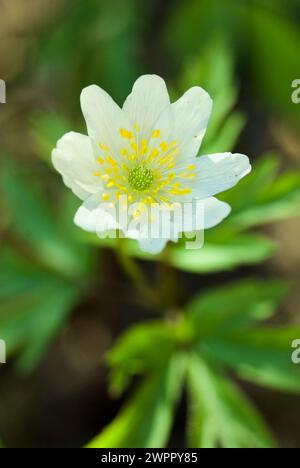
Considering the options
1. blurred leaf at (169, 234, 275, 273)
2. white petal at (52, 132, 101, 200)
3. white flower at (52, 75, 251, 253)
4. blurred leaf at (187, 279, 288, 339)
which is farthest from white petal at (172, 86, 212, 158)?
blurred leaf at (187, 279, 288, 339)

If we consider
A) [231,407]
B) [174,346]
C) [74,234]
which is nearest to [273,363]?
[231,407]

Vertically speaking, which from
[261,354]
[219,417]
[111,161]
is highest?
[111,161]

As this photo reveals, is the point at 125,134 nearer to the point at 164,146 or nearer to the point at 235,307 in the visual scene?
the point at 164,146

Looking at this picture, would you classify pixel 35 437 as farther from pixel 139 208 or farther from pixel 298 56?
pixel 298 56

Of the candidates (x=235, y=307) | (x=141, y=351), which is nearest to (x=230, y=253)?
(x=235, y=307)

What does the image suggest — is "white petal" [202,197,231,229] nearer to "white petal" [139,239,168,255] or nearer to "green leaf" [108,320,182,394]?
"white petal" [139,239,168,255]
